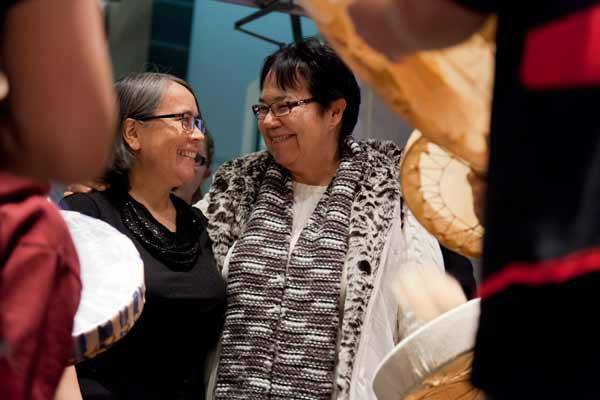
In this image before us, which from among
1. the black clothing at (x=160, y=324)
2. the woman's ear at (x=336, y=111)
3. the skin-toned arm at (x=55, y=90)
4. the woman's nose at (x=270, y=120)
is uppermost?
the skin-toned arm at (x=55, y=90)

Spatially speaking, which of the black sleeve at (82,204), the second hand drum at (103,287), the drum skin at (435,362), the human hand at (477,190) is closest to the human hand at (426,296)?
the drum skin at (435,362)

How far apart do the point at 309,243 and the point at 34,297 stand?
5.56 feet

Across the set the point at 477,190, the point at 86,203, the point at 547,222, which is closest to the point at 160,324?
the point at 86,203

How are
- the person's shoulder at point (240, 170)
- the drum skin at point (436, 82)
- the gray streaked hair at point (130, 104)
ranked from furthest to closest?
1. the person's shoulder at point (240, 170)
2. the gray streaked hair at point (130, 104)
3. the drum skin at point (436, 82)

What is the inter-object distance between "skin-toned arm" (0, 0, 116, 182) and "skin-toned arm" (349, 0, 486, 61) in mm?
263

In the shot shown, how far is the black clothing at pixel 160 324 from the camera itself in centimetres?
227

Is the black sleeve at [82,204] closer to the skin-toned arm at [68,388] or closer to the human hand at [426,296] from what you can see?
the skin-toned arm at [68,388]

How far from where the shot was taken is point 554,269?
742 millimetres

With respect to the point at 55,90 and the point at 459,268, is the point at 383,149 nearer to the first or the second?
the point at 459,268

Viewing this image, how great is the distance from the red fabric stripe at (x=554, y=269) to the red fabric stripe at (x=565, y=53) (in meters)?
0.13

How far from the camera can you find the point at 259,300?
2.48 meters

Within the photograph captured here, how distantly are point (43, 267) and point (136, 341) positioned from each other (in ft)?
4.75

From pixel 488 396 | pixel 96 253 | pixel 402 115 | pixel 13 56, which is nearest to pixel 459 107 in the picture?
pixel 402 115

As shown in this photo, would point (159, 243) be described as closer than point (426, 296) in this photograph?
No
